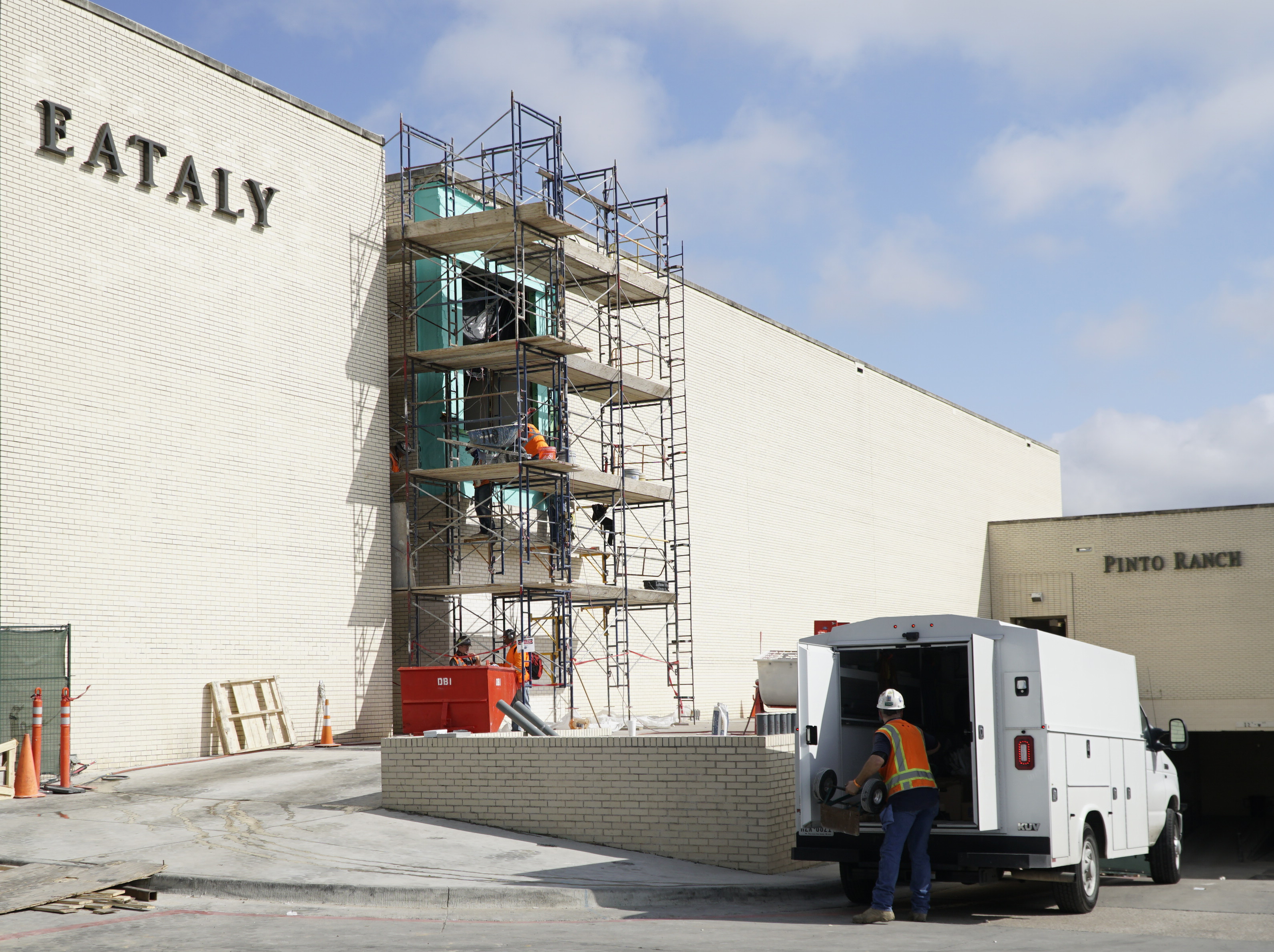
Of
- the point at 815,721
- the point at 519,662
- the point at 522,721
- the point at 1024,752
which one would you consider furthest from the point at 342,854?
the point at 519,662

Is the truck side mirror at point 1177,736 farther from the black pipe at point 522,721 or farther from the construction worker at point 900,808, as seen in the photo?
the black pipe at point 522,721

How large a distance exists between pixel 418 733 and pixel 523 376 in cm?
832

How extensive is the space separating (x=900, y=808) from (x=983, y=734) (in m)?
0.87

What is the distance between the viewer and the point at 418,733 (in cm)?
1655

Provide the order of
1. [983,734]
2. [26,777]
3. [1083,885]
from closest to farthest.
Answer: [983,734]
[1083,885]
[26,777]

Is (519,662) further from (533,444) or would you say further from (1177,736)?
(1177,736)

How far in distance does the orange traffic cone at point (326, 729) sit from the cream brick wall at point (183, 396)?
0.17 m

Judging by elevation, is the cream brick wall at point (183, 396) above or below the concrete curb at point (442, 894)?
above

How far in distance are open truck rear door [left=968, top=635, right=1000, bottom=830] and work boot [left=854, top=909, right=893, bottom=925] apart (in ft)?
3.22

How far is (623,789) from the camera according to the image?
12.8 m

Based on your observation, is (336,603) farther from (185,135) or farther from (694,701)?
(694,701)

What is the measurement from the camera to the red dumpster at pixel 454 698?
16.4 m

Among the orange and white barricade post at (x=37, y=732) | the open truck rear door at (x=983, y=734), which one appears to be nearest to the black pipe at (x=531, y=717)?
the open truck rear door at (x=983, y=734)

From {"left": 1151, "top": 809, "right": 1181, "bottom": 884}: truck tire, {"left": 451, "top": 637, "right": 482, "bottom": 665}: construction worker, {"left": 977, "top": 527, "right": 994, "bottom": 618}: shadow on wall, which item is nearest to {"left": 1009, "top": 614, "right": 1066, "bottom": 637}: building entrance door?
{"left": 977, "top": 527, "right": 994, "bottom": 618}: shadow on wall
